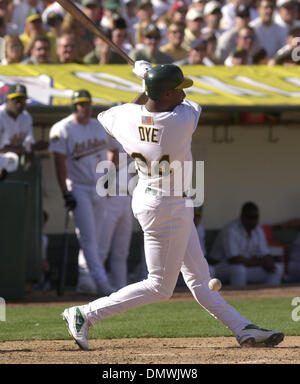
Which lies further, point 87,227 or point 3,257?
point 87,227

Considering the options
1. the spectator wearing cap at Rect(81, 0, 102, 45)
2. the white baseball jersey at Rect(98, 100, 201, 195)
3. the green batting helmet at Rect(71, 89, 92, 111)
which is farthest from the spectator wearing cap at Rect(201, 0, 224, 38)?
the white baseball jersey at Rect(98, 100, 201, 195)

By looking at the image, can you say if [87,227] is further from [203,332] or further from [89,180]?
[203,332]

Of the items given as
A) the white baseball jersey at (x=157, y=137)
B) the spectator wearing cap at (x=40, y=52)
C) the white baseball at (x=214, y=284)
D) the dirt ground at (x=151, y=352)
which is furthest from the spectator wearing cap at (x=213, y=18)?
the white baseball at (x=214, y=284)

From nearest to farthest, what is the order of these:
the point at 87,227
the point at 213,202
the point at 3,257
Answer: the point at 3,257 → the point at 87,227 → the point at 213,202

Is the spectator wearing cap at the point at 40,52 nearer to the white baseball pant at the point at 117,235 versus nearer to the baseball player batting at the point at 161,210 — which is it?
the white baseball pant at the point at 117,235

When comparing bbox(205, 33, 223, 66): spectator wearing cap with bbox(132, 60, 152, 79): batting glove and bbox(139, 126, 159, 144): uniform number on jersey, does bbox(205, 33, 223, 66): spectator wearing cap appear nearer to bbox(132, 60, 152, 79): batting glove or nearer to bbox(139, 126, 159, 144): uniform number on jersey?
bbox(132, 60, 152, 79): batting glove

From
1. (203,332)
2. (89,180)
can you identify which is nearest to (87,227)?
(89,180)

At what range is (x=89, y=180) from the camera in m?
10.2

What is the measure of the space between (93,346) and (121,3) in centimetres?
770

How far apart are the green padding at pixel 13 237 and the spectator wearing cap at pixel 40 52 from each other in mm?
2236

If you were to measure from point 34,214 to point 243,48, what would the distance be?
3653 mm

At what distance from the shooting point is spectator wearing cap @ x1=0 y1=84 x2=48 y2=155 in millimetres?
9867

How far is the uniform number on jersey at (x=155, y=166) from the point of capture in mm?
5949

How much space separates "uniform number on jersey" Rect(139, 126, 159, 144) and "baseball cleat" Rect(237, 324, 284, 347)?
4.51 feet
